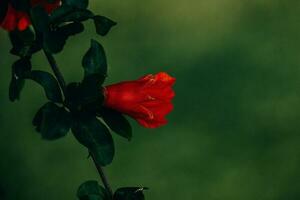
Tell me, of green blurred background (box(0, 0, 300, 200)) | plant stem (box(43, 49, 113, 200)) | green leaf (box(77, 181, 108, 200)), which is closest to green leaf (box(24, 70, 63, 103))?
plant stem (box(43, 49, 113, 200))

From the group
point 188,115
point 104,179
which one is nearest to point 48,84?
point 104,179

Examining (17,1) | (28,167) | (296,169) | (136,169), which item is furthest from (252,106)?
(17,1)

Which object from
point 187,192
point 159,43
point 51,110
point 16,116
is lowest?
point 187,192

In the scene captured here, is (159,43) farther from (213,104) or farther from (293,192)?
(293,192)

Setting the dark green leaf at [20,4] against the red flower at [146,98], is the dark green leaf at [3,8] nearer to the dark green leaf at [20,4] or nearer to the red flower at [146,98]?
the dark green leaf at [20,4]

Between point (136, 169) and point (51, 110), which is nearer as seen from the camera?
point (51, 110)

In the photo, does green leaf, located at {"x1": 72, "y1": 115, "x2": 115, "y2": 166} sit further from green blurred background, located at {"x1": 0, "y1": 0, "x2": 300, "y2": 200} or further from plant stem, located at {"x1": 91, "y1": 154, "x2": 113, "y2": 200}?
green blurred background, located at {"x1": 0, "y1": 0, "x2": 300, "y2": 200}
